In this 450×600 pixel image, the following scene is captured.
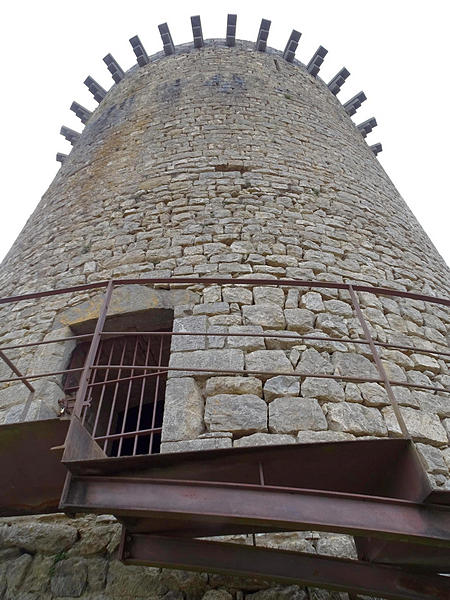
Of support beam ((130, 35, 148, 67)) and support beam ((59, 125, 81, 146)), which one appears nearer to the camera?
support beam ((130, 35, 148, 67))

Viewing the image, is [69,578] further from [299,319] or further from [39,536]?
[299,319]

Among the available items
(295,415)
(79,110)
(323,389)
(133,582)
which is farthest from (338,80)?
(133,582)

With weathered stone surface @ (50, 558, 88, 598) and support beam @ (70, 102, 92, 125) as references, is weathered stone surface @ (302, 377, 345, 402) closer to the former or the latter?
weathered stone surface @ (50, 558, 88, 598)

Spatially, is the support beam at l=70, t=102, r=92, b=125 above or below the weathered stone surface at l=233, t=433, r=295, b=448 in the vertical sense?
above

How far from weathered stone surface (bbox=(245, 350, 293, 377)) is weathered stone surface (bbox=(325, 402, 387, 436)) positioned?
1.26 feet

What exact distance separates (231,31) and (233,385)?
8.31 m

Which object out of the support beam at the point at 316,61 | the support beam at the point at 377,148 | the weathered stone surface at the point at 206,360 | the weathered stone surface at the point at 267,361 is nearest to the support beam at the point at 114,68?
the support beam at the point at 316,61

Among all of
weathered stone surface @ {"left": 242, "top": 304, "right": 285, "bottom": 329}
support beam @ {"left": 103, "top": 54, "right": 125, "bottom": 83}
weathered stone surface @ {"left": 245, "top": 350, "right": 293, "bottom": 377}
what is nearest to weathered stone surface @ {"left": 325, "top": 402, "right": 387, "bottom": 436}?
weathered stone surface @ {"left": 245, "top": 350, "right": 293, "bottom": 377}

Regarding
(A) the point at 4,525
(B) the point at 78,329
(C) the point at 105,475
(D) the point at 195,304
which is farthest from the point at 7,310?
(C) the point at 105,475

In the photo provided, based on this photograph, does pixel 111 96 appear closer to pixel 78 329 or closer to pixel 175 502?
pixel 78 329

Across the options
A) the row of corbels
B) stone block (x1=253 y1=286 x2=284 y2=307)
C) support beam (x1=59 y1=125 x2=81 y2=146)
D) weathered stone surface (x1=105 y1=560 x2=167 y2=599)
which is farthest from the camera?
support beam (x1=59 y1=125 x2=81 y2=146)

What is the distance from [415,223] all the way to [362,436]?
12.9 feet

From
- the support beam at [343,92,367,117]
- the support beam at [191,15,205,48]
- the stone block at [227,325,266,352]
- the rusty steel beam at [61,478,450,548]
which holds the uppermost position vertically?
the support beam at [343,92,367,117]

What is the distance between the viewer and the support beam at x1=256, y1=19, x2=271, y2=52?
8.85 metres
